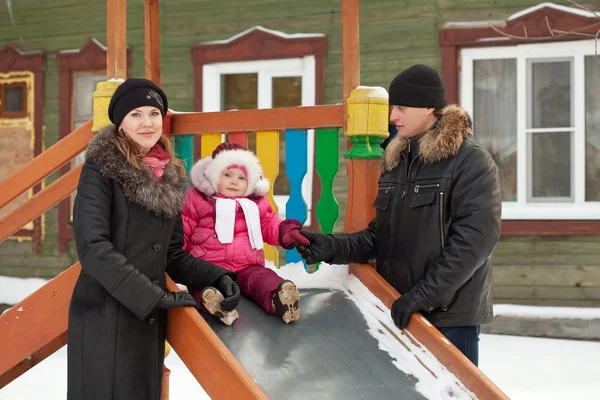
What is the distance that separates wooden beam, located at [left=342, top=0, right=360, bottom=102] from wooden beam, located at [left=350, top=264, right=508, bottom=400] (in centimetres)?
103

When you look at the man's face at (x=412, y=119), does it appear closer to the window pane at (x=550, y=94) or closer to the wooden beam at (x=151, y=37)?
the wooden beam at (x=151, y=37)

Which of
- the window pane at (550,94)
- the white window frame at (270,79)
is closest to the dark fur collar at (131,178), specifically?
the white window frame at (270,79)

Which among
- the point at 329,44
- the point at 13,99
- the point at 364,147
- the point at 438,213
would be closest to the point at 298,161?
the point at 364,147

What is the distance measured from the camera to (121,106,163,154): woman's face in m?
2.60

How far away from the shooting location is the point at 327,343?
9.32 feet

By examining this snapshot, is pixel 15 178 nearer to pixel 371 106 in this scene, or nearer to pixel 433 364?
pixel 371 106

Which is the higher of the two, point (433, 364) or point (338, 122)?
point (338, 122)

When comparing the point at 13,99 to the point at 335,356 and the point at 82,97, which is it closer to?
the point at 82,97

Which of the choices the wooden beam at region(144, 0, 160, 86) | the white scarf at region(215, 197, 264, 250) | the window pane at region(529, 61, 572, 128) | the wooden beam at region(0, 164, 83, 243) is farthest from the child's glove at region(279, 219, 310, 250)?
the window pane at region(529, 61, 572, 128)

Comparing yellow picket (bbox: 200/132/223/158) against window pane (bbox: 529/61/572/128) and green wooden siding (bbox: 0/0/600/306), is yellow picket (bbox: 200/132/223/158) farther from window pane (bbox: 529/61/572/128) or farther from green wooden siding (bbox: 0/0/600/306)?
window pane (bbox: 529/61/572/128)

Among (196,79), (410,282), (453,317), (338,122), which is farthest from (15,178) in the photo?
(196,79)

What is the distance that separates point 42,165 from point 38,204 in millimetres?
228

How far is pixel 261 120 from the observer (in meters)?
3.62

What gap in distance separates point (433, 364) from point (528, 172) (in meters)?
4.65
